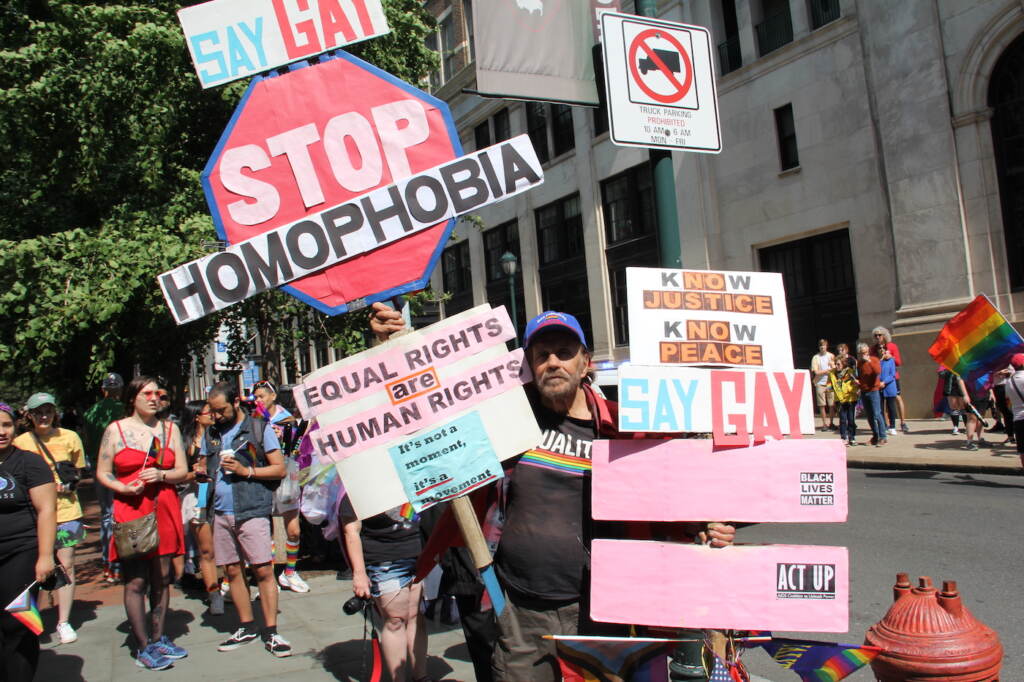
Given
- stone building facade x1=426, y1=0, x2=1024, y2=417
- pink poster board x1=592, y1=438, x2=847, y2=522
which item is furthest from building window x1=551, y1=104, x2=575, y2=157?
pink poster board x1=592, y1=438, x2=847, y2=522

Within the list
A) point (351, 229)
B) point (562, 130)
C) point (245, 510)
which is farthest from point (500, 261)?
point (351, 229)

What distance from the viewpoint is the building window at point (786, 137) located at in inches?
815

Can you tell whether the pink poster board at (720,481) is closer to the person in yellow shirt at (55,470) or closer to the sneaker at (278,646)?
the sneaker at (278,646)

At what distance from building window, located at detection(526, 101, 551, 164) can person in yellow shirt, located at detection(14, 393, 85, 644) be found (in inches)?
923

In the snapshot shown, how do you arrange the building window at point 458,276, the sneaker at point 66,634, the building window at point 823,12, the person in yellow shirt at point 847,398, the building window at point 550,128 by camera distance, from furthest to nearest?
the building window at point 458,276 < the building window at point 550,128 < the building window at point 823,12 < the person in yellow shirt at point 847,398 < the sneaker at point 66,634

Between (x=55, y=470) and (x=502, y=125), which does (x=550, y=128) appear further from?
(x=55, y=470)

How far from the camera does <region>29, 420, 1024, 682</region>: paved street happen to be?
5.61 metres

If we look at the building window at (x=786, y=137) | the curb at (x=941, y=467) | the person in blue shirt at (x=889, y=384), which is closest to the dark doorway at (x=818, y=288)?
the building window at (x=786, y=137)

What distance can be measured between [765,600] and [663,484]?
0.50 m

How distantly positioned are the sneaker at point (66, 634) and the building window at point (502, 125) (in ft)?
87.8

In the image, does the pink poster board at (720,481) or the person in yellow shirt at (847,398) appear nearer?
the pink poster board at (720,481)

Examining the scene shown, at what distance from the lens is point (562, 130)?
29.0m

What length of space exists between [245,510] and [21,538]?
1.65m

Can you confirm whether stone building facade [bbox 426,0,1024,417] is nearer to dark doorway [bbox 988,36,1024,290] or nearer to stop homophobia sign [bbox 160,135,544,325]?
dark doorway [bbox 988,36,1024,290]
